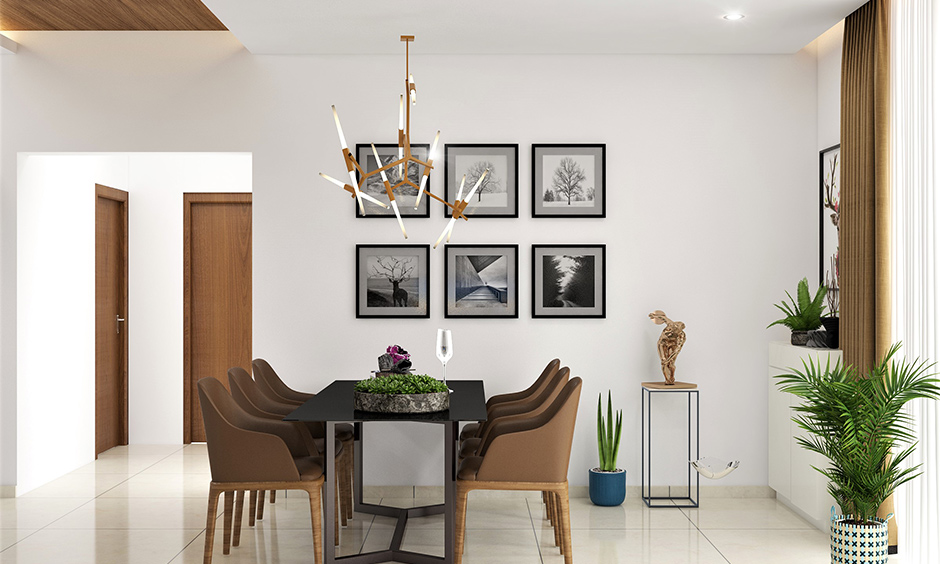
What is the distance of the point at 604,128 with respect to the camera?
16.5 feet

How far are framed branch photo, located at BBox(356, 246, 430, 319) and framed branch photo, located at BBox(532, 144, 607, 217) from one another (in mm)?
869

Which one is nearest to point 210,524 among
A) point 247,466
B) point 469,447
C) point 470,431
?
point 247,466

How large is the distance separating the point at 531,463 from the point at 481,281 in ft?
5.69

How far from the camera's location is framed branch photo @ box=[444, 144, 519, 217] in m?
5.01

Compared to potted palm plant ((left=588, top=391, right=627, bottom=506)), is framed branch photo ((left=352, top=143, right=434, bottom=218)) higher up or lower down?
higher up

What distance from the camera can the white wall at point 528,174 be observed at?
502 cm

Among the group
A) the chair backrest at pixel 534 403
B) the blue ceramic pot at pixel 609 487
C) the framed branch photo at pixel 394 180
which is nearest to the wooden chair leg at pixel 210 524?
the chair backrest at pixel 534 403

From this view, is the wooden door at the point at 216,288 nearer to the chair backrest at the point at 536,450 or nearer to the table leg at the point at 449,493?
the table leg at the point at 449,493

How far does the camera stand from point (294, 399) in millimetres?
4582

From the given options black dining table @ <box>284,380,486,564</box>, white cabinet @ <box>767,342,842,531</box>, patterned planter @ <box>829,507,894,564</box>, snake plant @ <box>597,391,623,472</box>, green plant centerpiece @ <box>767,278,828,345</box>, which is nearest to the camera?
patterned planter @ <box>829,507,894,564</box>

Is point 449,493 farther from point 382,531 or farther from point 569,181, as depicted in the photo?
point 569,181

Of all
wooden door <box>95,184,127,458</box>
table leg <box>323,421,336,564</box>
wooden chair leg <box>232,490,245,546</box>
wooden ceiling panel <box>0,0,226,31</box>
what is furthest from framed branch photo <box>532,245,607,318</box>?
wooden door <box>95,184,127,458</box>

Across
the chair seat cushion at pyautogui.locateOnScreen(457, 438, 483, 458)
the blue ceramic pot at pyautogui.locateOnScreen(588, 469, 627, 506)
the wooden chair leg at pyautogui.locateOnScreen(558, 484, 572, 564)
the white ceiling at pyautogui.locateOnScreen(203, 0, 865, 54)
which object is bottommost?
the blue ceramic pot at pyautogui.locateOnScreen(588, 469, 627, 506)

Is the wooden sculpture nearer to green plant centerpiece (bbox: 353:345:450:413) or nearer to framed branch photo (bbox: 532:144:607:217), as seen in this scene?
framed branch photo (bbox: 532:144:607:217)
